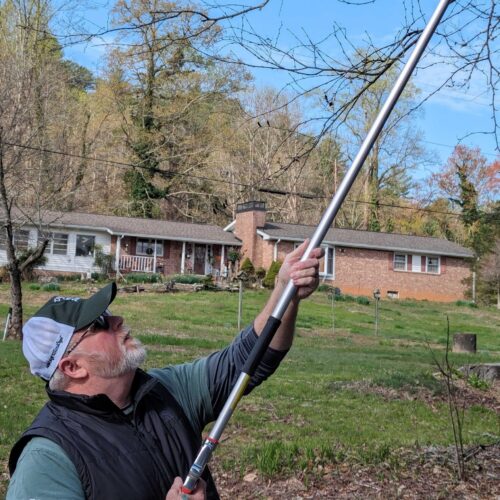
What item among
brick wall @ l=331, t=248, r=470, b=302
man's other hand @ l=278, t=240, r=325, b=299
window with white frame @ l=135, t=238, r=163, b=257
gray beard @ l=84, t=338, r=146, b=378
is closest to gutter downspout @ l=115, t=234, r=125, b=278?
window with white frame @ l=135, t=238, r=163, b=257

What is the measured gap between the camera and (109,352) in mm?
2453

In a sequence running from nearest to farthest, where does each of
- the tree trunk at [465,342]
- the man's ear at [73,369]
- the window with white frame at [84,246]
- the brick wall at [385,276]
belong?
1. the man's ear at [73,369]
2. the tree trunk at [465,342]
3. the window with white frame at [84,246]
4. the brick wall at [385,276]

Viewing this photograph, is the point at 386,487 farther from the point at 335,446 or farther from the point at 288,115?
the point at 288,115

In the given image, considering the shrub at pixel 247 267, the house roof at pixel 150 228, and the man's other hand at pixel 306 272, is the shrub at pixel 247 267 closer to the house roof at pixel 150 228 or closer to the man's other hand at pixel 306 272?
the house roof at pixel 150 228

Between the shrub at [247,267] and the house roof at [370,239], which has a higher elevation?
the house roof at [370,239]

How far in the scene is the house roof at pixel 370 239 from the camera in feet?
126

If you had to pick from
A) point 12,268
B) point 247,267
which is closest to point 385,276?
point 247,267

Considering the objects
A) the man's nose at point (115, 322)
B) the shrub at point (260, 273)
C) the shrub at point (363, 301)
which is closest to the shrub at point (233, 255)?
the shrub at point (260, 273)

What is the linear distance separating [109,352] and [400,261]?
129 ft

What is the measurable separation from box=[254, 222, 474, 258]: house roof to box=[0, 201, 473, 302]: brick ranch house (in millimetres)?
55

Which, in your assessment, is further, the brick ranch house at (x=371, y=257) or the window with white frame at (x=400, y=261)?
the window with white frame at (x=400, y=261)

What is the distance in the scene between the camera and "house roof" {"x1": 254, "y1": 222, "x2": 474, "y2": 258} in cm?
3831

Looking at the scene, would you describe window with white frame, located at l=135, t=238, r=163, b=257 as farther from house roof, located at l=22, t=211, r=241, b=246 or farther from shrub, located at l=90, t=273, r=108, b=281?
shrub, located at l=90, t=273, r=108, b=281

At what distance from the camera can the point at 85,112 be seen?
105 feet
